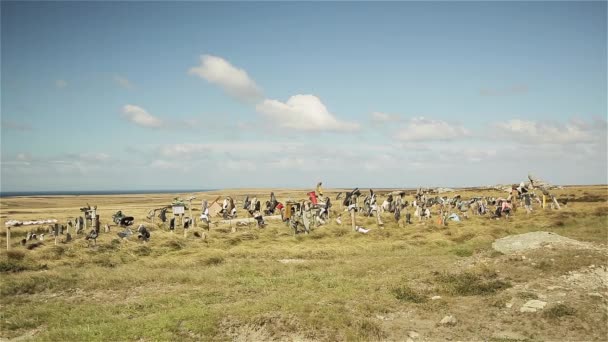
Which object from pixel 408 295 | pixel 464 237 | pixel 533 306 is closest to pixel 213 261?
pixel 408 295

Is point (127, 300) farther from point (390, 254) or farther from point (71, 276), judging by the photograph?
point (390, 254)

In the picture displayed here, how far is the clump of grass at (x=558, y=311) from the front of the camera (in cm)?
1148

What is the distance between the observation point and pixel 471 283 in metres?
15.7

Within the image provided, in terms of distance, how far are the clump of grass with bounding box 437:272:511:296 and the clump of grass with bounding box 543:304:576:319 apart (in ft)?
9.24

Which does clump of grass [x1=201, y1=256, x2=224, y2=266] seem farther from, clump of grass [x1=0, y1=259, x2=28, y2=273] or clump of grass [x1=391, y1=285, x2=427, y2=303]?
clump of grass [x1=391, y1=285, x2=427, y2=303]

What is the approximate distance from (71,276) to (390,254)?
704 inches

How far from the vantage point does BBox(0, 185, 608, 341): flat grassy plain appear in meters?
11.1

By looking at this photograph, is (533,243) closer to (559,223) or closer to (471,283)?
(471,283)

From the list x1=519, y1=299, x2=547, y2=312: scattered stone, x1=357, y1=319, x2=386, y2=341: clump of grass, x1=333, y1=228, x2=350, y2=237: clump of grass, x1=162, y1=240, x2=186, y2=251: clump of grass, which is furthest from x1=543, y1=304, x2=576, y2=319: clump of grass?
x1=162, y1=240, x2=186, y2=251: clump of grass

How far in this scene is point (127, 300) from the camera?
15.3 metres

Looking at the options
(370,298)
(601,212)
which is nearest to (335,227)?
(370,298)

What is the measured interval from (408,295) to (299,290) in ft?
14.4

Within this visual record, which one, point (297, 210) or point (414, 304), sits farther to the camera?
point (297, 210)

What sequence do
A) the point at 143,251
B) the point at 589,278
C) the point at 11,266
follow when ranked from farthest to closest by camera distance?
the point at 143,251, the point at 11,266, the point at 589,278
